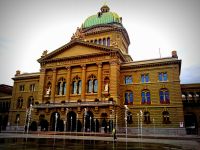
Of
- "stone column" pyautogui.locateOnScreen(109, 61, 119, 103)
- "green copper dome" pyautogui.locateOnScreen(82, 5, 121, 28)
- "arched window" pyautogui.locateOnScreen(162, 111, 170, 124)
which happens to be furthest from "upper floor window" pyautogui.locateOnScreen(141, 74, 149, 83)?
"green copper dome" pyautogui.locateOnScreen(82, 5, 121, 28)

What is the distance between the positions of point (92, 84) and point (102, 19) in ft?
88.8

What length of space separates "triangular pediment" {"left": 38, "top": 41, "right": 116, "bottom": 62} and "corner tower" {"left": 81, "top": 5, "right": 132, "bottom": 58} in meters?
10.8

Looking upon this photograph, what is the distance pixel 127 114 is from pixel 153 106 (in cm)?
612

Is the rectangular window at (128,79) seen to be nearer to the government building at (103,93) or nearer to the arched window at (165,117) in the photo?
the government building at (103,93)

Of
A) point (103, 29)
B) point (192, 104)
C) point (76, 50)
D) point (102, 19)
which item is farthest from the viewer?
point (102, 19)

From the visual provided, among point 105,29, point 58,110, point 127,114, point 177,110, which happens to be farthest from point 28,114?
point 177,110

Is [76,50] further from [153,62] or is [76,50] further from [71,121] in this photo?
[153,62]

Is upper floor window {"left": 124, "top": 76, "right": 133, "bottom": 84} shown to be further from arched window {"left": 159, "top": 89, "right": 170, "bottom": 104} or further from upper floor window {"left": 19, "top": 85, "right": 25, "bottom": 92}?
upper floor window {"left": 19, "top": 85, "right": 25, "bottom": 92}

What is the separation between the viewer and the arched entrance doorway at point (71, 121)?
153 ft

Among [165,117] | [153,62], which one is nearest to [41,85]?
[153,62]

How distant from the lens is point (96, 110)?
144 feet

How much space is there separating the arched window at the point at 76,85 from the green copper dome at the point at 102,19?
931 inches

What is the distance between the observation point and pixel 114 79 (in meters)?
45.7

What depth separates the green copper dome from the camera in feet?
214
